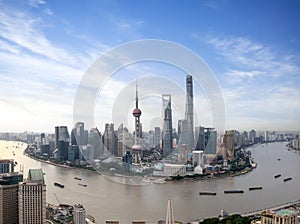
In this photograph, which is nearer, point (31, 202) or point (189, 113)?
point (31, 202)

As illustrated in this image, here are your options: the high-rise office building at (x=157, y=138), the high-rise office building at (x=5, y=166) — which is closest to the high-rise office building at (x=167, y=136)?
the high-rise office building at (x=157, y=138)

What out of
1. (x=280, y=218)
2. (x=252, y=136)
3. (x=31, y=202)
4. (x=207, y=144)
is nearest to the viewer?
(x=280, y=218)

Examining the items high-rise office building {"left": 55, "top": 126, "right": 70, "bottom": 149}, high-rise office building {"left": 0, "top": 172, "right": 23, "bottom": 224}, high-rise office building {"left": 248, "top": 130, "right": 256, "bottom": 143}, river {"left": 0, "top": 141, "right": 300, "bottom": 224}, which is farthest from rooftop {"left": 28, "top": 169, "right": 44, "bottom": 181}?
high-rise office building {"left": 248, "top": 130, "right": 256, "bottom": 143}

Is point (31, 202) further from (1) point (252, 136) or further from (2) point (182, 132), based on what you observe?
(1) point (252, 136)

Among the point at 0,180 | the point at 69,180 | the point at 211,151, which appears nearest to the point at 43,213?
the point at 0,180

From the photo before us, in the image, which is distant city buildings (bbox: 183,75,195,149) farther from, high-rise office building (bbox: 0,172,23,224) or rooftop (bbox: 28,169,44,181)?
high-rise office building (bbox: 0,172,23,224)

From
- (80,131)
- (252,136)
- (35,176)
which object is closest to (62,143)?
(80,131)
